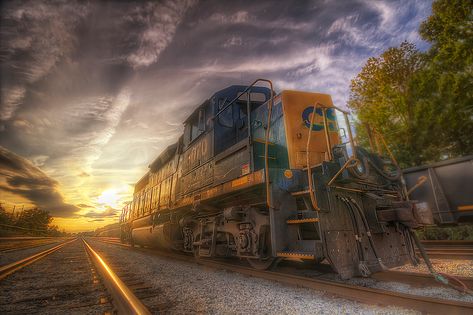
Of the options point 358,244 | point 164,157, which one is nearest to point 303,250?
point 358,244

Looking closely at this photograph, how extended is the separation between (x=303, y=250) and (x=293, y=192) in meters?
0.84

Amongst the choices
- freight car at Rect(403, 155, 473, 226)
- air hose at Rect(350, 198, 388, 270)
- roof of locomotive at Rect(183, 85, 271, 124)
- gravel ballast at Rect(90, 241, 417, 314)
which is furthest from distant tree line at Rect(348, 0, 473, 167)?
gravel ballast at Rect(90, 241, 417, 314)

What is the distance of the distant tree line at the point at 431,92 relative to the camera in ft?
37.9

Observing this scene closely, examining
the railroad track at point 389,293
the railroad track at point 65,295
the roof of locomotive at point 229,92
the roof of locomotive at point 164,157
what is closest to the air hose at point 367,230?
the railroad track at point 389,293

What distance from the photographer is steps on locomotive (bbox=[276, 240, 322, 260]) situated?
9.50ft

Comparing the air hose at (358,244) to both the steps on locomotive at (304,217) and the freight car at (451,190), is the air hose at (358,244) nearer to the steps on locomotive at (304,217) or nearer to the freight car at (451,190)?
the steps on locomotive at (304,217)

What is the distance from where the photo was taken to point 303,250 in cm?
317

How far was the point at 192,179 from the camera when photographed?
6.20 metres

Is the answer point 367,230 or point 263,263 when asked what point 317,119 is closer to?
point 367,230

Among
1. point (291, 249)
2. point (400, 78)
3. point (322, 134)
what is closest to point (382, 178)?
point (322, 134)

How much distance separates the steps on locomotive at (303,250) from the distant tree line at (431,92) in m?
10.4

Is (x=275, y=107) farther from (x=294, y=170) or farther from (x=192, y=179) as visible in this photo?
(x=192, y=179)

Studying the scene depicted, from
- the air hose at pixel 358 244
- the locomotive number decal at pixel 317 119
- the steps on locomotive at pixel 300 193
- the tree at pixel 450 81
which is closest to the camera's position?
the air hose at pixel 358 244

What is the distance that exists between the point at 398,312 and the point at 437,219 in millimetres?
5211
